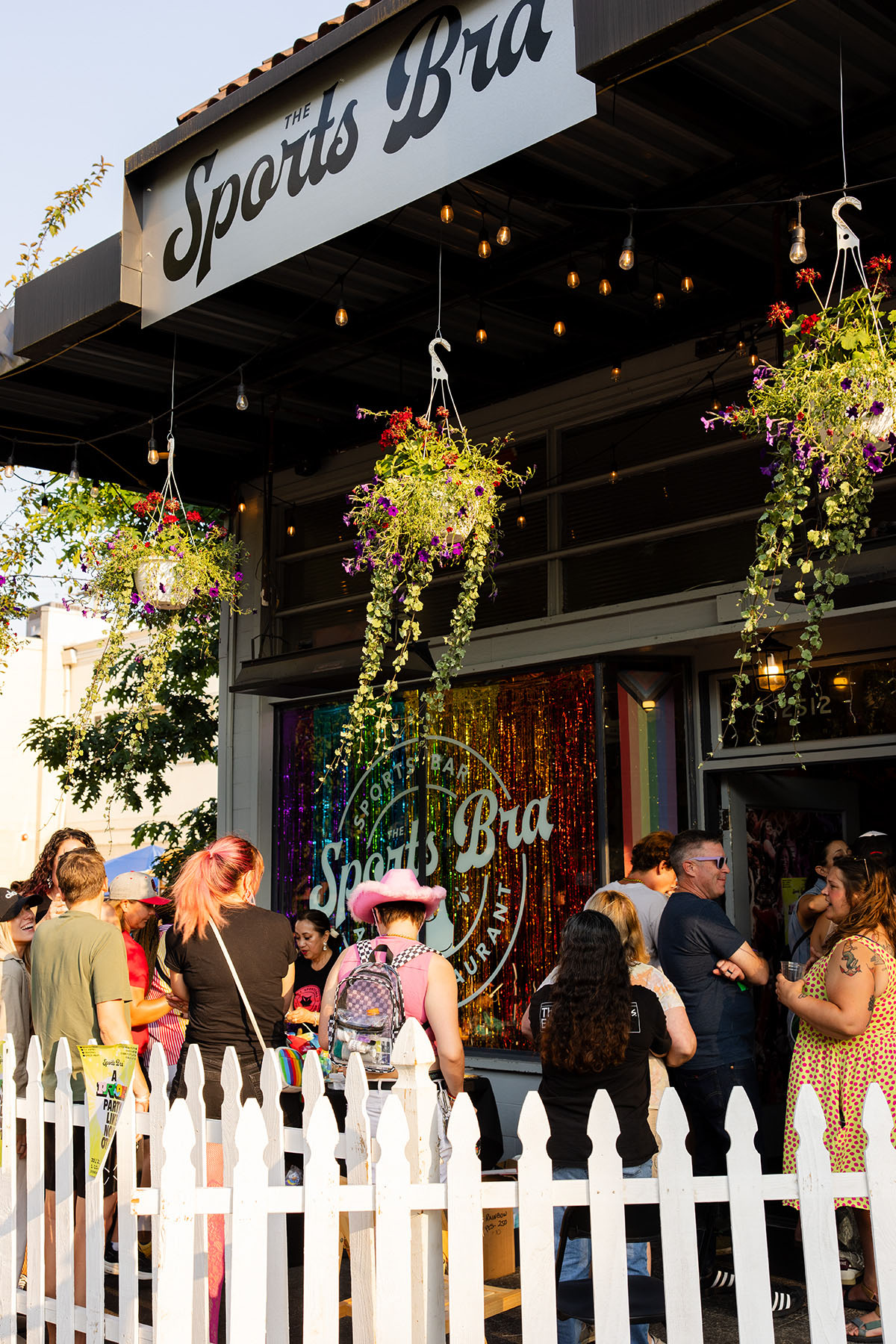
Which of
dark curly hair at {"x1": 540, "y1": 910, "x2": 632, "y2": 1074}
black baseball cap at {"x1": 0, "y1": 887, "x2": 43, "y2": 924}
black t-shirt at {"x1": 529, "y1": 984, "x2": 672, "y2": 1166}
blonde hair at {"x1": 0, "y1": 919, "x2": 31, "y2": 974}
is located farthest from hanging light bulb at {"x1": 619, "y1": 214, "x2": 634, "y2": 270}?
blonde hair at {"x1": 0, "y1": 919, "x2": 31, "y2": 974}

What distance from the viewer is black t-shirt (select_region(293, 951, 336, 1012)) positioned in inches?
263

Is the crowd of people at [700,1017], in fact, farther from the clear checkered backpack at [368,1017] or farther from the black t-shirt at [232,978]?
the black t-shirt at [232,978]

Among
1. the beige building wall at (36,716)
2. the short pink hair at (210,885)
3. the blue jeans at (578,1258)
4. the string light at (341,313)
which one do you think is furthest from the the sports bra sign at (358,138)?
the beige building wall at (36,716)

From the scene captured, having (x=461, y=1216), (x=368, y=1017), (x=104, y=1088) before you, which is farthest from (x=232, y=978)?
(x=461, y=1216)

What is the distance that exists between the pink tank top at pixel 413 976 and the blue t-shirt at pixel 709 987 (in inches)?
53.8

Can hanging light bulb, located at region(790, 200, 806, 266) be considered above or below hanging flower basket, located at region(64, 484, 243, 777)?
above

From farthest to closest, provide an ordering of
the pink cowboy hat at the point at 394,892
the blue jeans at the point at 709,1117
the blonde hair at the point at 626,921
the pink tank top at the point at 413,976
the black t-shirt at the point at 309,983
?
1. the black t-shirt at the point at 309,983
2. the blue jeans at the point at 709,1117
3. the blonde hair at the point at 626,921
4. the pink cowboy hat at the point at 394,892
5. the pink tank top at the point at 413,976

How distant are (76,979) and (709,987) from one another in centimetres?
255

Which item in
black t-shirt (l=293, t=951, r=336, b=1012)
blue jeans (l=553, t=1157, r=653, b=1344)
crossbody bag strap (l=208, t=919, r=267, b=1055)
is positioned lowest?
blue jeans (l=553, t=1157, r=653, b=1344)

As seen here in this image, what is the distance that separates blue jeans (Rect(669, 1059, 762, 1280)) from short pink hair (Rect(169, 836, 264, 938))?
78.0 inches

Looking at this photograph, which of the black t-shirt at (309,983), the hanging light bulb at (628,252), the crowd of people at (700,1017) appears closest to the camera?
the crowd of people at (700,1017)

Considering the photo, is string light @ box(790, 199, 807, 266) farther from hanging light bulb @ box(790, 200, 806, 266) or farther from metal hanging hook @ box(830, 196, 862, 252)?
A: metal hanging hook @ box(830, 196, 862, 252)

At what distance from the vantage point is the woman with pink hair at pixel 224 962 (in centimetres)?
458

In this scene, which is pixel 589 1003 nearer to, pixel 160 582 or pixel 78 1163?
pixel 78 1163
